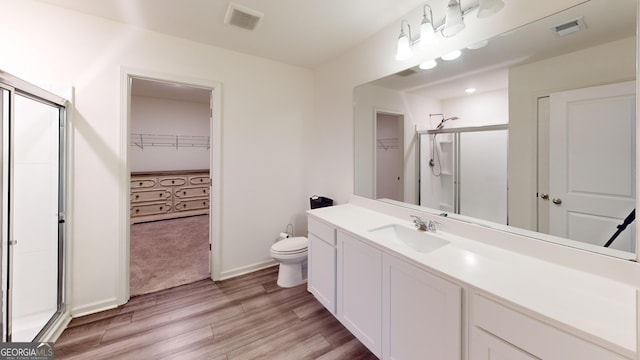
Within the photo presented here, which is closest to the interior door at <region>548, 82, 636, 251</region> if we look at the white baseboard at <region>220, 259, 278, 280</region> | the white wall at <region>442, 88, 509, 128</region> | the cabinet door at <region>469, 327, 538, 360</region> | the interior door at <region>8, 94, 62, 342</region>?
the white wall at <region>442, 88, 509, 128</region>

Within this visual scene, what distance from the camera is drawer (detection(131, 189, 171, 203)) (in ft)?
15.4

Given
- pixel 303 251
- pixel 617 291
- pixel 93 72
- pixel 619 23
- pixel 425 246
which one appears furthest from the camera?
pixel 303 251

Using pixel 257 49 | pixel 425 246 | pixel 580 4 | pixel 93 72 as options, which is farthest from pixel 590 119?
pixel 93 72

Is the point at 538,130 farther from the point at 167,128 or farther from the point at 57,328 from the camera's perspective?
the point at 167,128

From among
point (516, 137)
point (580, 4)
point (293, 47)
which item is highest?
point (293, 47)

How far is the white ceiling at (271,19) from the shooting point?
6.25 ft

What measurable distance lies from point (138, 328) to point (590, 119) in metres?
3.20

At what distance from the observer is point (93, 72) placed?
209 centimetres

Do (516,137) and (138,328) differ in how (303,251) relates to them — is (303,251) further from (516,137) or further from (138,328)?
(516,137)

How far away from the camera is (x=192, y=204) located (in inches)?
211

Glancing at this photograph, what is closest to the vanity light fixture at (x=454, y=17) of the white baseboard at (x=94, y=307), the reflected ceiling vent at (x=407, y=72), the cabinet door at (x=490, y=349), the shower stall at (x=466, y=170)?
the reflected ceiling vent at (x=407, y=72)

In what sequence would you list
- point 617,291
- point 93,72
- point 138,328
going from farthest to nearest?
point 93,72, point 138,328, point 617,291

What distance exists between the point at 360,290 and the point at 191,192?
15.7ft

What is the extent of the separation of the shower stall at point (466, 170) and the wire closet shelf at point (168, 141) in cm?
525
